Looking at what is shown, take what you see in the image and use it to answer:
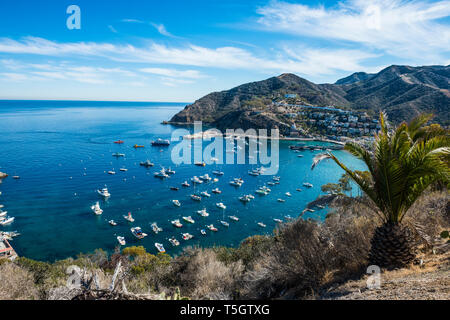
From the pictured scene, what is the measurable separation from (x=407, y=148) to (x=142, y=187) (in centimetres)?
3854

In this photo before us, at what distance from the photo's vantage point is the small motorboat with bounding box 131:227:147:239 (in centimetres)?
2530

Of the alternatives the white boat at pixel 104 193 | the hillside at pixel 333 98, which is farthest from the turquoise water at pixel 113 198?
the hillside at pixel 333 98

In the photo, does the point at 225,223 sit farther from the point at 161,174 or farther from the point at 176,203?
the point at 161,174

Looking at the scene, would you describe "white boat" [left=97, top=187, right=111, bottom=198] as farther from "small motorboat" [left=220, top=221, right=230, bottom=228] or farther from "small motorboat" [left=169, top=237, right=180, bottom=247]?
"small motorboat" [left=220, top=221, right=230, bottom=228]

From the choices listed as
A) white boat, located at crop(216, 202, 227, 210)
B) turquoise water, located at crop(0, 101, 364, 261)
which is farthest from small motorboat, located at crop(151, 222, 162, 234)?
white boat, located at crop(216, 202, 227, 210)

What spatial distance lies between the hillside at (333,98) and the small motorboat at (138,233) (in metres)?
59.7

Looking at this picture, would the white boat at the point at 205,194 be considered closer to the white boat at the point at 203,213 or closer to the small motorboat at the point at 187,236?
the white boat at the point at 203,213

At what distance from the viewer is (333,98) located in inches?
5448

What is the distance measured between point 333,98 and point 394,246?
14659cm

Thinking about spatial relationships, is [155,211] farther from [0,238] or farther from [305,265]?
[305,265]

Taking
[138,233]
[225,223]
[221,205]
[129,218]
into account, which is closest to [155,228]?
[138,233]

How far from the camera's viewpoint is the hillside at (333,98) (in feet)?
276

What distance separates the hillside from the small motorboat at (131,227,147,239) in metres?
59.7
